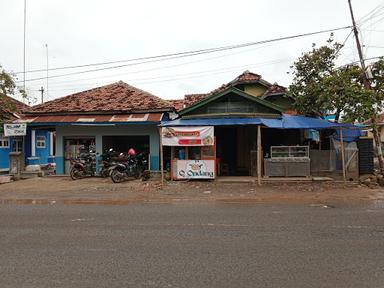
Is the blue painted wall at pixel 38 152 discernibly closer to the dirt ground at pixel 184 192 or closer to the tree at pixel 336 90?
the dirt ground at pixel 184 192

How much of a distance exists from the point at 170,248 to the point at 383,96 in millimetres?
13205

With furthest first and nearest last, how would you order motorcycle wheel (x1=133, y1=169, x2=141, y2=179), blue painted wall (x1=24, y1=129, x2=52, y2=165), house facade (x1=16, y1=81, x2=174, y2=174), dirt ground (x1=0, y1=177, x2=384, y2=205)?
blue painted wall (x1=24, y1=129, x2=52, y2=165) < house facade (x1=16, y1=81, x2=174, y2=174) < motorcycle wheel (x1=133, y1=169, x2=141, y2=179) < dirt ground (x1=0, y1=177, x2=384, y2=205)

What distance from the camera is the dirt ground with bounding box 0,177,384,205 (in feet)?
43.3

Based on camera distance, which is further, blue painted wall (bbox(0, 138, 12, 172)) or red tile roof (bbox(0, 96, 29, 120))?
blue painted wall (bbox(0, 138, 12, 172))

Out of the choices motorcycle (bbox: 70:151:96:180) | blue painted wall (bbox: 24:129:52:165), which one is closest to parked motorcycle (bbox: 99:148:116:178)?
motorcycle (bbox: 70:151:96:180)

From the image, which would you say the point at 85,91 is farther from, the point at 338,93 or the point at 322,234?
the point at 322,234

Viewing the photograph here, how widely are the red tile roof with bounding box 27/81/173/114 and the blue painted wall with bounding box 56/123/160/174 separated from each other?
881 millimetres

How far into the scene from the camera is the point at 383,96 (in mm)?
16344

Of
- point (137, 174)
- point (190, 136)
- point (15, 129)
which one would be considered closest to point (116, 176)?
point (137, 174)

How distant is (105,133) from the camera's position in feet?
68.7

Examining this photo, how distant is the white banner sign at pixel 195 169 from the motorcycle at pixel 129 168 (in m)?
1.99

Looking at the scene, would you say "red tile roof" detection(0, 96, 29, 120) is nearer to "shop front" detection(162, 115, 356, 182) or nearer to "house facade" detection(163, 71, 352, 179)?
"house facade" detection(163, 71, 352, 179)

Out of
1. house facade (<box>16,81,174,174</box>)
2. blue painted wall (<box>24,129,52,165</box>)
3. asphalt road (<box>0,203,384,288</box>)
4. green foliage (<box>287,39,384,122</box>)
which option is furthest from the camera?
blue painted wall (<box>24,129,52,165</box>)

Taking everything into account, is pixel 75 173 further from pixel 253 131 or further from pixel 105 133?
pixel 253 131
